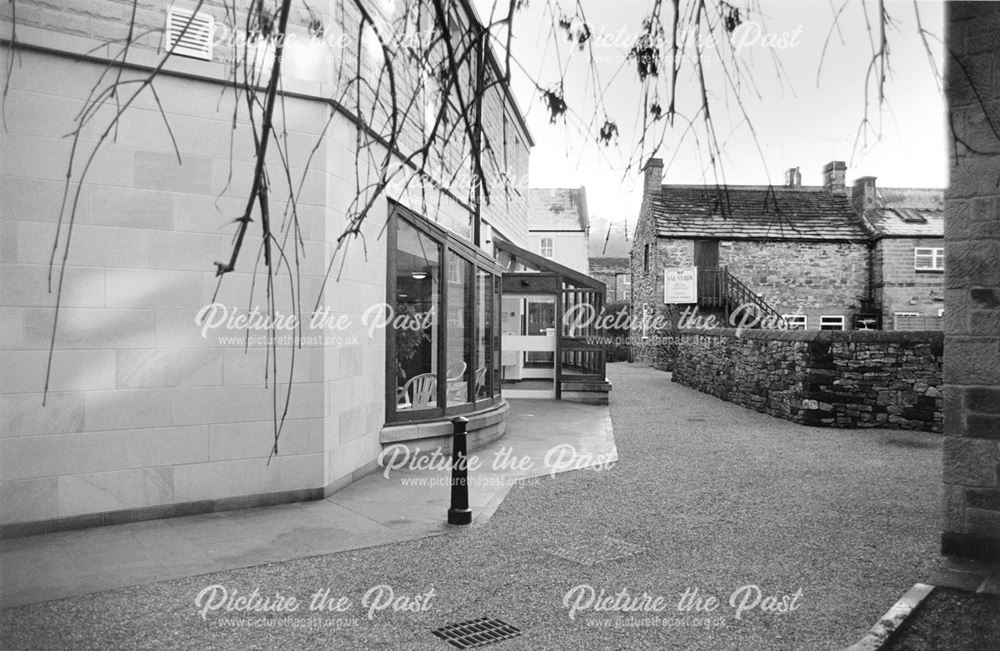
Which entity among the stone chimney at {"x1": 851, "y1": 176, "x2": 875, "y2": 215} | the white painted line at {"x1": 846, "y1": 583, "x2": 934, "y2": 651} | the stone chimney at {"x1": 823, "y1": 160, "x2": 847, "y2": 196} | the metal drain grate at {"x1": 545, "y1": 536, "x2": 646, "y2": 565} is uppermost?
the stone chimney at {"x1": 823, "y1": 160, "x2": 847, "y2": 196}

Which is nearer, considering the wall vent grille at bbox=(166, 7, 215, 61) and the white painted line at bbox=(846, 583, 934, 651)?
the white painted line at bbox=(846, 583, 934, 651)

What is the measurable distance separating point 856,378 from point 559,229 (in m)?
26.4

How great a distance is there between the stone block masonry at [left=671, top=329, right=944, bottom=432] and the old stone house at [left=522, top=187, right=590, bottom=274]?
2413 centimetres

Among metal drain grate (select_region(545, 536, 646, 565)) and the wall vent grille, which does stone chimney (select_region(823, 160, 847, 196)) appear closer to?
metal drain grate (select_region(545, 536, 646, 565))

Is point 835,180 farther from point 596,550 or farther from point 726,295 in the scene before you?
point 596,550

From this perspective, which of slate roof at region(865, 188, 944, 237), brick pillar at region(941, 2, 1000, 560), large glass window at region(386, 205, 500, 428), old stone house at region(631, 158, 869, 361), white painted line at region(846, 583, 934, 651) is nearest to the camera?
white painted line at region(846, 583, 934, 651)

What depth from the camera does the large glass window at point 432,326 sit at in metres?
8.13

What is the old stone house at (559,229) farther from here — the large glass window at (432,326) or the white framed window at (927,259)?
the large glass window at (432,326)

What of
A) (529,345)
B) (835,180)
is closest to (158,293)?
(529,345)

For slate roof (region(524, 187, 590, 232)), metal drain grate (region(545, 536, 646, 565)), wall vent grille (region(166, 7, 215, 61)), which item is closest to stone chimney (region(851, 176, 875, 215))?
→ slate roof (region(524, 187, 590, 232))

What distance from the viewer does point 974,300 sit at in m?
5.12

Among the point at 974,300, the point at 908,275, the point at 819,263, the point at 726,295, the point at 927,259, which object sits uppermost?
the point at 927,259

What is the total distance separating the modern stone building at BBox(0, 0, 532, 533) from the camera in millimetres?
5293

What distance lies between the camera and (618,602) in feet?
14.0
